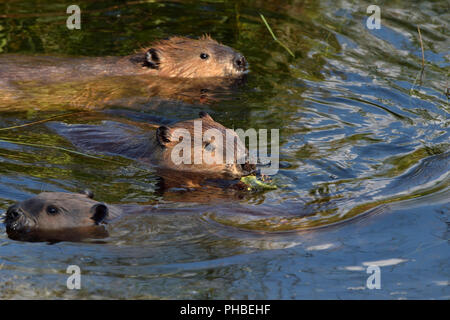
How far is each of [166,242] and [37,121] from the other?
2735mm

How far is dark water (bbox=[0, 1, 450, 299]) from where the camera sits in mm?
4289

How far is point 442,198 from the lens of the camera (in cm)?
539

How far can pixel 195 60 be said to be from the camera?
331 inches

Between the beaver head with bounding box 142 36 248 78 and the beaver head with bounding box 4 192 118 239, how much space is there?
3568 millimetres

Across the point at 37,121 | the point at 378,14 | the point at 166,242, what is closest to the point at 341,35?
the point at 378,14

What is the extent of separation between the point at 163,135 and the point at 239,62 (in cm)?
249

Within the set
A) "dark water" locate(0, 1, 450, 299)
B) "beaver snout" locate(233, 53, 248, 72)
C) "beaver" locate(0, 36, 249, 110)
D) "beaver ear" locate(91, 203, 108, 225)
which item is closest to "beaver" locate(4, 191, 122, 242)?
"beaver ear" locate(91, 203, 108, 225)

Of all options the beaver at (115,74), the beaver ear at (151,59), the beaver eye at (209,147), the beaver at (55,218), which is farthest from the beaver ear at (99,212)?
the beaver ear at (151,59)

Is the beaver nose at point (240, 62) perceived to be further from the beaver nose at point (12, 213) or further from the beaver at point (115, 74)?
the beaver nose at point (12, 213)

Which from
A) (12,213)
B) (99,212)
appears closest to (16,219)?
(12,213)

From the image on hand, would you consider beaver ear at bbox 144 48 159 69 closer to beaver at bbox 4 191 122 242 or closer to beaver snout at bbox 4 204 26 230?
beaver at bbox 4 191 122 242
